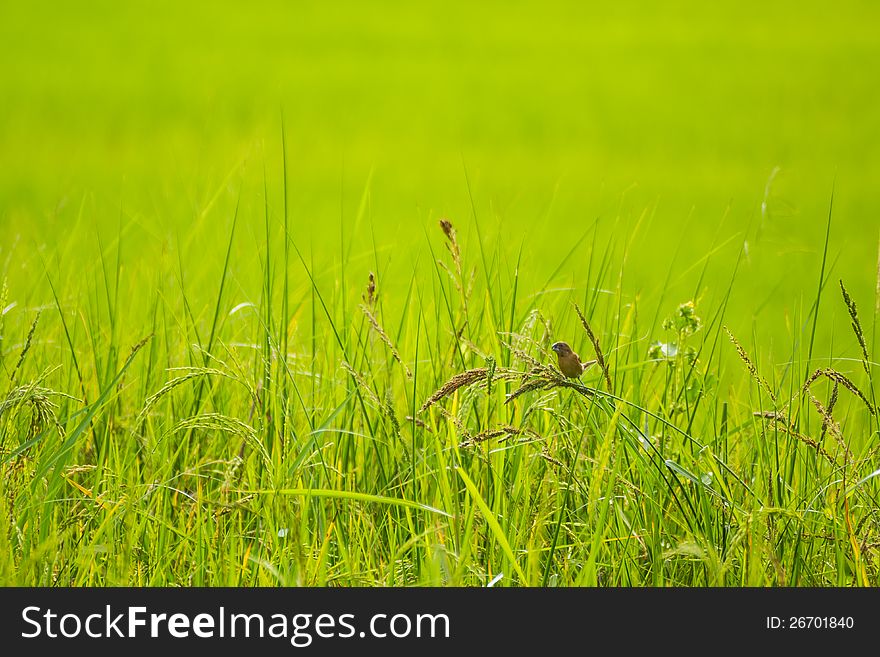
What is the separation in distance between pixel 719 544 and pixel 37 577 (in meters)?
1.05

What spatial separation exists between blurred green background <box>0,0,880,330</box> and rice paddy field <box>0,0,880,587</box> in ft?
0.24

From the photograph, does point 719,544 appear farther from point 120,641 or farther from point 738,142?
point 738,142

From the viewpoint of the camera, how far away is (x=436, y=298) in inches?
71.9

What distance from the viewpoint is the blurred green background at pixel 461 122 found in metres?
6.31

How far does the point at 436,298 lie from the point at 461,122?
375 inches

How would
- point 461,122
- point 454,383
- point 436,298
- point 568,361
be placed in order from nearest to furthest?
1. point 454,383
2. point 568,361
3. point 436,298
4. point 461,122

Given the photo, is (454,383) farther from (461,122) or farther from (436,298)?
(461,122)

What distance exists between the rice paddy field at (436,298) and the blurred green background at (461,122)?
0.07 meters

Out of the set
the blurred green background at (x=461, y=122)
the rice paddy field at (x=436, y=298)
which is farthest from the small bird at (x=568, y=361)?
the blurred green background at (x=461, y=122)

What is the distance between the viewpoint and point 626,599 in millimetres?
1158

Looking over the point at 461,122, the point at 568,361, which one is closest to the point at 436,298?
the point at 568,361

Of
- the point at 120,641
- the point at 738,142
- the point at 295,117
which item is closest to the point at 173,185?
the point at 295,117

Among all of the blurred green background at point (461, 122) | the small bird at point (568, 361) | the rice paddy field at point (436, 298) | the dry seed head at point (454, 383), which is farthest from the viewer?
the blurred green background at point (461, 122)

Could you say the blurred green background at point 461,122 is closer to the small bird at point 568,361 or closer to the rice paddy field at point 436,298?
the rice paddy field at point 436,298
